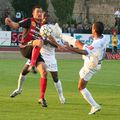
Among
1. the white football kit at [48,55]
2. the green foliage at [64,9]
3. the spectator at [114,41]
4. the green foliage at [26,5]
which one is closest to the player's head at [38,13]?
the white football kit at [48,55]

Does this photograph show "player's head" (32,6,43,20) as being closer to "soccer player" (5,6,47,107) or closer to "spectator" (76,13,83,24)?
"soccer player" (5,6,47,107)

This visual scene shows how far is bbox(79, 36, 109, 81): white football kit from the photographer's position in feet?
45.6

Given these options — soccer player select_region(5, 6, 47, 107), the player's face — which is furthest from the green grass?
the player's face

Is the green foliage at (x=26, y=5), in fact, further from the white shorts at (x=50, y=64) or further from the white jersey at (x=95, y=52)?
the white jersey at (x=95, y=52)

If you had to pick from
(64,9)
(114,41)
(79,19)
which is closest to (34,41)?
(114,41)

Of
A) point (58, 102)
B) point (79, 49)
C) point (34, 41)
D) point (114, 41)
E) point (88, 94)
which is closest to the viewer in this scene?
point (79, 49)

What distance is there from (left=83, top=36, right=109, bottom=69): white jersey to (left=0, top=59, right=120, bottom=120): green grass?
116 centimetres

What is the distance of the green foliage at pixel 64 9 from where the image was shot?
6088 centimetres

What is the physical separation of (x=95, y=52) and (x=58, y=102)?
118 inches

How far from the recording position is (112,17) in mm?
61375

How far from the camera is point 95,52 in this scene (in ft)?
45.9

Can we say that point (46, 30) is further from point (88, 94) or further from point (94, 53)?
point (88, 94)

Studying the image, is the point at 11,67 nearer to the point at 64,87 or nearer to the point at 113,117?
the point at 64,87

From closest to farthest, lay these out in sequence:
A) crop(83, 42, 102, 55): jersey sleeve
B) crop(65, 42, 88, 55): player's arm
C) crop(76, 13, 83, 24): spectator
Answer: crop(65, 42, 88, 55): player's arm → crop(83, 42, 102, 55): jersey sleeve → crop(76, 13, 83, 24): spectator
